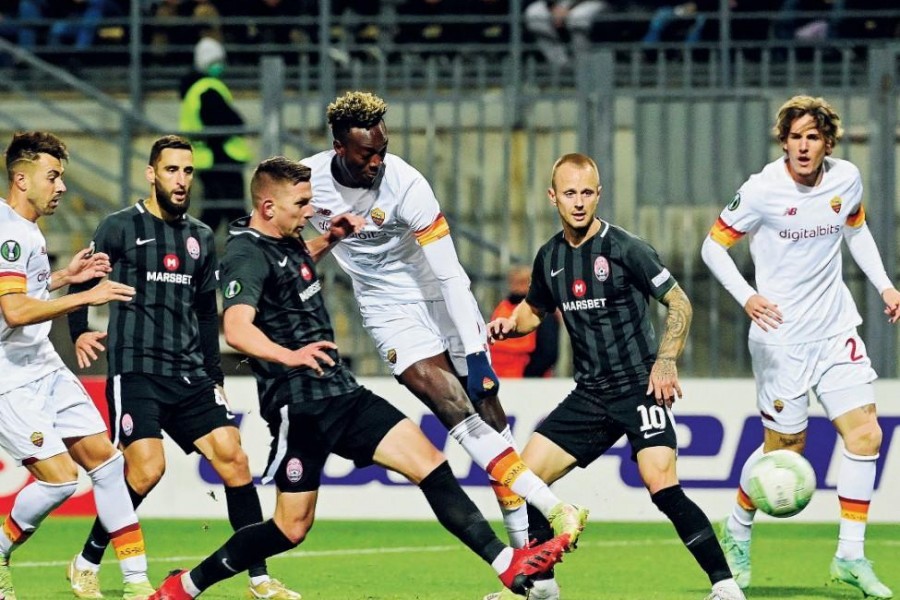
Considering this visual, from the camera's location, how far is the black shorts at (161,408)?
7844mm

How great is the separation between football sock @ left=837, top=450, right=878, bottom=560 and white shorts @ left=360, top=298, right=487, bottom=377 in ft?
6.05

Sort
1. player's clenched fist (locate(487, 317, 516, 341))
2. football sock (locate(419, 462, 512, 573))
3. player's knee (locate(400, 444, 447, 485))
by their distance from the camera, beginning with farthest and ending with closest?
player's clenched fist (locate(487, 317, 516, 341))
player's knee (locate(400, 444, 447, 485))
football sock (locate(419, 462, 512, 573))

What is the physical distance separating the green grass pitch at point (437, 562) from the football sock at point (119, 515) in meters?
0.61

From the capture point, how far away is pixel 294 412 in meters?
6.69

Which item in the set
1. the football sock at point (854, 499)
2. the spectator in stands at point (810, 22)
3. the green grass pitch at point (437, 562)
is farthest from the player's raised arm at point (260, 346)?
the spectator in stands at point (810, 22)

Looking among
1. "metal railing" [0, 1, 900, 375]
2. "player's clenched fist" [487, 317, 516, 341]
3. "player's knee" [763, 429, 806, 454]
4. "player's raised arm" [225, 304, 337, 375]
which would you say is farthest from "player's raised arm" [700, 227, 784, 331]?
"metal railing" [0, 1, 900, 375]

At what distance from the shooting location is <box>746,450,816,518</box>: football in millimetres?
7305

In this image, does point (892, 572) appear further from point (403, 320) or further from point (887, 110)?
point (887, 110)

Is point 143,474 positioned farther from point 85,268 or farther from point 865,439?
point 865,439

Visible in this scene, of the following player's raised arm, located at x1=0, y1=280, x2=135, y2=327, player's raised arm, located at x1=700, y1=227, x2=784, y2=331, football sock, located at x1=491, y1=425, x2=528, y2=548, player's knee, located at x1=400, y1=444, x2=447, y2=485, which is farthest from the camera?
player's raised arm, located at x1=700, y1=227, x2=784, y2=331

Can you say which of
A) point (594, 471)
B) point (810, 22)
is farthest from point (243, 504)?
point (810, 22)

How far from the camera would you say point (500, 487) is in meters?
7.27

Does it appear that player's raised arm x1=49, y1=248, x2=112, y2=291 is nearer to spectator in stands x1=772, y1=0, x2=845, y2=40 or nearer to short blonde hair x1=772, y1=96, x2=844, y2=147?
short blonde hair x1=772, y1=96, x2=844, y2=147

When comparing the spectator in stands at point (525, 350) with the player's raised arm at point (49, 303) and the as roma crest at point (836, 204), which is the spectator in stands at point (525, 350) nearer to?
the as roma crest at point (836, 204)
